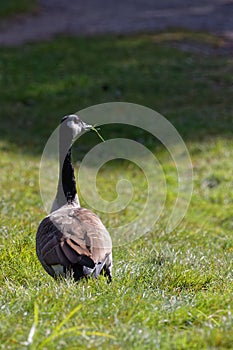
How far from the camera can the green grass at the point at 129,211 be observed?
4039mm

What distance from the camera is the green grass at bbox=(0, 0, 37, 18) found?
29234 mm

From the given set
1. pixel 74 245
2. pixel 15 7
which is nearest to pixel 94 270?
pixel 74 245

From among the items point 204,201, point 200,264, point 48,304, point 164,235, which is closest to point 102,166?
point 204,201

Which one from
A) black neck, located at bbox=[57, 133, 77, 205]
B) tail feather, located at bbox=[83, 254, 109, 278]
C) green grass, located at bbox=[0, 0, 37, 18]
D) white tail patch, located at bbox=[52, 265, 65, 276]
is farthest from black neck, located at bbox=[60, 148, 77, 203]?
green grass, located at bbox=[0, 0, 37, 18]

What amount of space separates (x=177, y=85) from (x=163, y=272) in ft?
44.4

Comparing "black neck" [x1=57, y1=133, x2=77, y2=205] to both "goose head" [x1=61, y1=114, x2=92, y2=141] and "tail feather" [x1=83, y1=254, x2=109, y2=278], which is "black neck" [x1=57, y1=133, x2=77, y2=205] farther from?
"tail feather" [x1=83, y1=254, x2=109, y2=278]

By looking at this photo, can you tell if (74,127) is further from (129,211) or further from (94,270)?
(129,211)

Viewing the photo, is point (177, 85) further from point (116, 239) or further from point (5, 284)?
point (5, 284)

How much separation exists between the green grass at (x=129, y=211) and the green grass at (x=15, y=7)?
5407 millimetres

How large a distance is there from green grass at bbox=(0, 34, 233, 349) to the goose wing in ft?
0.65

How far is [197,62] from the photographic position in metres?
20.8

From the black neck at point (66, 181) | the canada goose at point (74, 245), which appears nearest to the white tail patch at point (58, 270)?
the canada goose at point (74, 245)

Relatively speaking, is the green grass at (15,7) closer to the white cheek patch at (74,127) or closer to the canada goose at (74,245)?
the white cheek patch at (74,127)

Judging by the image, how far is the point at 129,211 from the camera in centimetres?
1045
